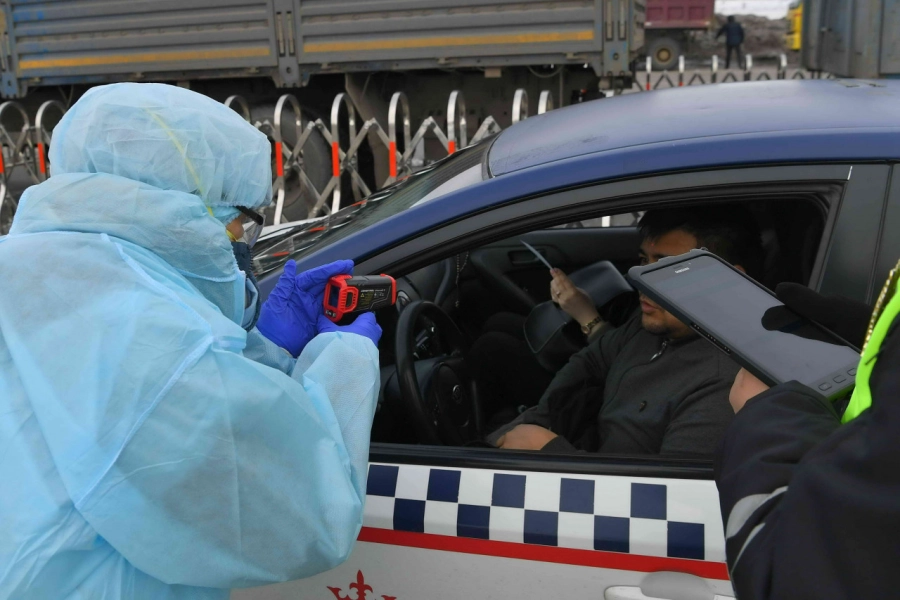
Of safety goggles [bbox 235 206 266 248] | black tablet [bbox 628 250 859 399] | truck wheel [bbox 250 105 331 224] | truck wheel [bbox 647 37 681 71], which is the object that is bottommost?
truck wheel [bbox 250 105 331 224]

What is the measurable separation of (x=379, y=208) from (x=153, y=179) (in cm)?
86

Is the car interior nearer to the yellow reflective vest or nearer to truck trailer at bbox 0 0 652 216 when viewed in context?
the yellow reflective vest

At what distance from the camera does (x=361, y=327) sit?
162 cm

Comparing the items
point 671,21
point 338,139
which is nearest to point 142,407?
point 338,139

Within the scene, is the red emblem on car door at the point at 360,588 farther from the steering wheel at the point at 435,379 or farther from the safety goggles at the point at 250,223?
the safety goggles at the point at 250,223

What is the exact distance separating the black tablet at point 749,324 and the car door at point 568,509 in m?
0.33

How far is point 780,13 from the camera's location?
26.4 meters

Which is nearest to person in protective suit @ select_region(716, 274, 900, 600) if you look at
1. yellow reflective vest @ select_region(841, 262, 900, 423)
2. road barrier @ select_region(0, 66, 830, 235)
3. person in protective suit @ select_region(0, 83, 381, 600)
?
yellow reflective vest @ select_region(841, 262, 900, 423)

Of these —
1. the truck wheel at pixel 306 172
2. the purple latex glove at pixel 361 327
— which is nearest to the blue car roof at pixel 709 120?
the purple latex glove at pixel 361 327

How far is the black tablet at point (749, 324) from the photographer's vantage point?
1174 millimetres

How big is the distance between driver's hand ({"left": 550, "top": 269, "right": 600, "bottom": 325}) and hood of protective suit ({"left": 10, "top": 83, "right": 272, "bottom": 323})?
4.74ft

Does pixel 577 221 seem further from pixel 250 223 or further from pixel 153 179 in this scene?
pixel 153 179

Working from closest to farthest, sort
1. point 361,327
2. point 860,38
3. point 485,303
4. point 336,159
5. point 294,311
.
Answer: point 361,327
point 294,311
point 485,303
point 860,38
point 336,159

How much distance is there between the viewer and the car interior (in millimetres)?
1933
